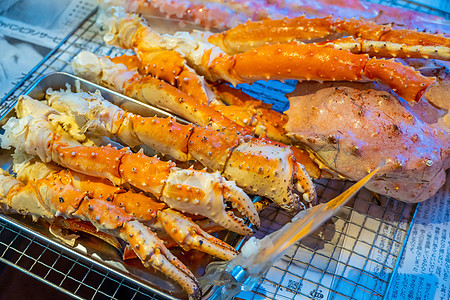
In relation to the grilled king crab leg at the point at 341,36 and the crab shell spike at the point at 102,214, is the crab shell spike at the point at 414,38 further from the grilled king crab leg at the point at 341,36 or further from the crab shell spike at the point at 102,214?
the crab shell spike at the point at 102,214

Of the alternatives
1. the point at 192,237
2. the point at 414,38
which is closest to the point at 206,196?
the point at 192,237

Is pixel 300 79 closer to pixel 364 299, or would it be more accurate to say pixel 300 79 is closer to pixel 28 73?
pixel 364 299

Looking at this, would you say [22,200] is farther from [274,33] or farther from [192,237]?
[274,33]

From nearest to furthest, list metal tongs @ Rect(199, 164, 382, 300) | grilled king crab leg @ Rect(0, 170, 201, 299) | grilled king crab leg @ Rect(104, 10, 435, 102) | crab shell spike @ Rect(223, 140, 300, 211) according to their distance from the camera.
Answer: metal tongs @ Rect(199, 164, 382, 300)
grilled king crab leg @ Rect(0, 170, 201, 299)
crab shell spike @ Rect(223, 140, 300, 211)
grilled king crab leg @ Rect(104, 10, 435, 102)

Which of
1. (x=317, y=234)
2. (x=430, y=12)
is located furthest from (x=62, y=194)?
(x=430, y=12)

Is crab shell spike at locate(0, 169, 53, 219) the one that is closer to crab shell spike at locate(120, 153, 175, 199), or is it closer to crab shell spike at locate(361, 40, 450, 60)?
crab shell spike at locate(120, 153, 175, 199)

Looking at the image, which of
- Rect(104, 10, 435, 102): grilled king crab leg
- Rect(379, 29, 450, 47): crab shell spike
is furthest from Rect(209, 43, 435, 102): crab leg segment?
Rect(379, 29, 450, 47): crab shell spike

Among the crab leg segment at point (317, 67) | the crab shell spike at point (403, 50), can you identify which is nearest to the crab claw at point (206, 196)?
the crab leg segment at point (317, 67)
